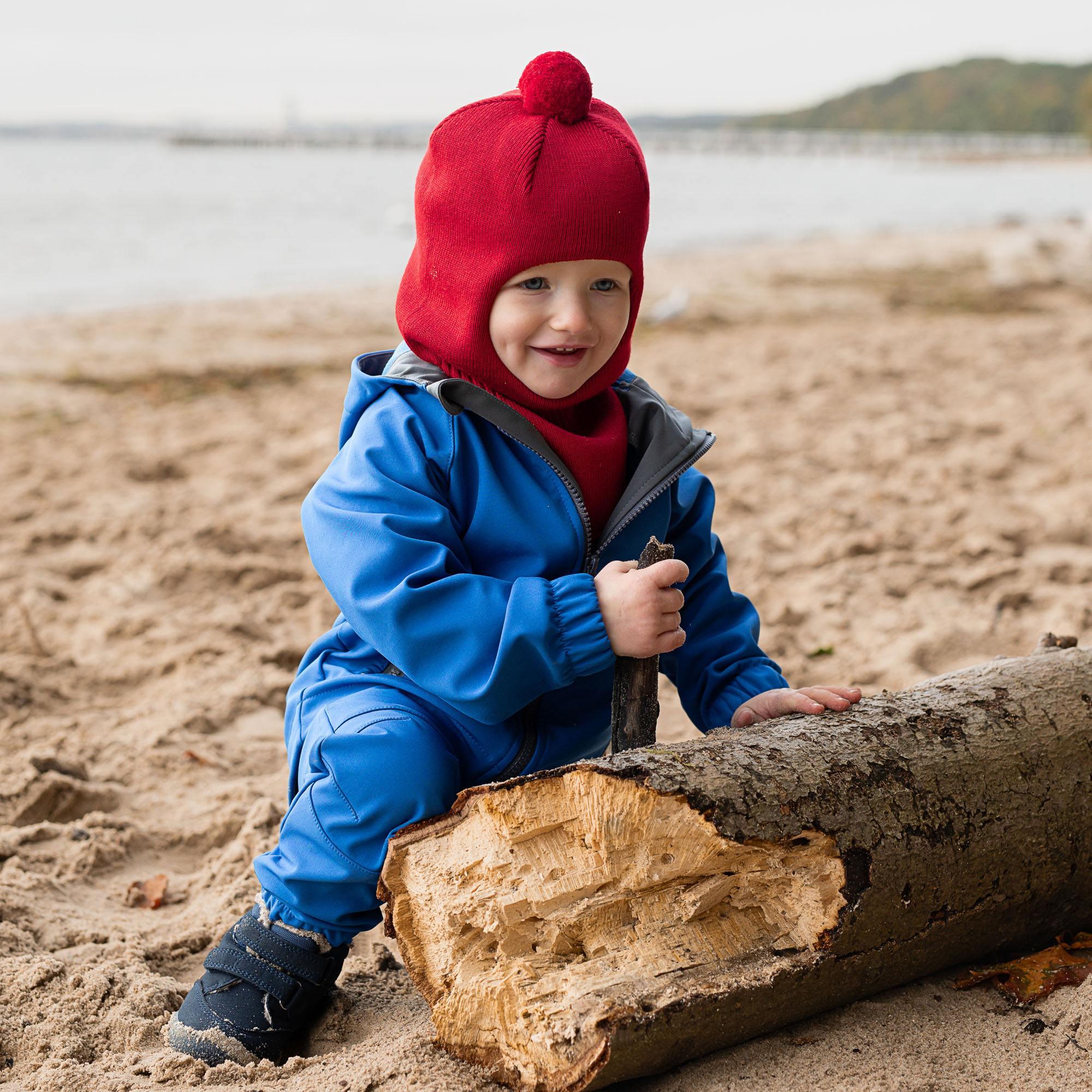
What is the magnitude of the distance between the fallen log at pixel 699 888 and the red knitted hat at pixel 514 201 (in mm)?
776

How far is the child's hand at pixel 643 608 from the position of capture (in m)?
1.69

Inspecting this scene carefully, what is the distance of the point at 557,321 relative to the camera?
73.5 inches

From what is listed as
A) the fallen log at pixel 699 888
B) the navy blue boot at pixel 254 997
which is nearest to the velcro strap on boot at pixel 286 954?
the navy blue boot at pixel 254 997

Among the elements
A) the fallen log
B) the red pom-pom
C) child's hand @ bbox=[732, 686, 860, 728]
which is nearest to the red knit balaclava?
the red pom-pom

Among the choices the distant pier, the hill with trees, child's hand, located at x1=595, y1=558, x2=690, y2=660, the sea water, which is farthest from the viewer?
the hill with trees

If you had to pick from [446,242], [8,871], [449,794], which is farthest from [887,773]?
[8,871]

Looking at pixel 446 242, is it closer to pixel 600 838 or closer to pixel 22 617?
pixel 600 838

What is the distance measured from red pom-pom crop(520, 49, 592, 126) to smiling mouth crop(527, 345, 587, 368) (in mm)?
383

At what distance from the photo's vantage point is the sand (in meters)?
1.72

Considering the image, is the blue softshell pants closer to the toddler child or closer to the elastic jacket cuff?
the toddler child

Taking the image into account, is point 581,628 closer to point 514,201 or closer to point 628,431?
point 628,431

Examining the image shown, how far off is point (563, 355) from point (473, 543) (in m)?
0.37

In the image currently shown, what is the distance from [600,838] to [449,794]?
33 centimetres

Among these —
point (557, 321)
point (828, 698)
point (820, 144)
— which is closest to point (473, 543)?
point (557, 321)
